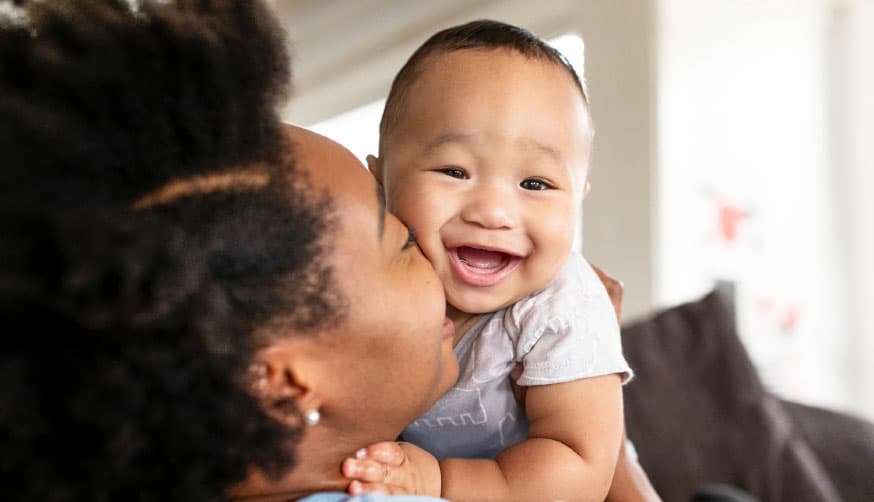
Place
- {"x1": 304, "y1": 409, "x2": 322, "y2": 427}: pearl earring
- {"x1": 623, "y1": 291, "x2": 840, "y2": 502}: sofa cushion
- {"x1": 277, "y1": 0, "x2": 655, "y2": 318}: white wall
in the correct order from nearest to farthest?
{"x1": 304, "y1": 409, "x2": 322, "y2": 427}: pearl earring, {"x1": 623, "y1": 291, "x2": 840, "y2": 502}: sofa cushion, {"x1": 277, "y1": 0, "x2": 655, "y2": 318}: white wall

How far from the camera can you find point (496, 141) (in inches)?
36.2

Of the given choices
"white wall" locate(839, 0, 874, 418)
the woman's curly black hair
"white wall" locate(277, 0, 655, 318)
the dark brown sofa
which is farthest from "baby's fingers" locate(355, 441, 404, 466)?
"white wall" locate(839, 0, 874, 418)

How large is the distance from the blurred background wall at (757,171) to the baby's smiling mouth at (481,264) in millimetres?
1788

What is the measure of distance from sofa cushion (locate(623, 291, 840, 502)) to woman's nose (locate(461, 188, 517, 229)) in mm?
1019

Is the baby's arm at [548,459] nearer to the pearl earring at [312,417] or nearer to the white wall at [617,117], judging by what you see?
the pearl earring at [312,417]

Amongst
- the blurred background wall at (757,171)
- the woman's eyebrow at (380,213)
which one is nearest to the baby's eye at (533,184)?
the woman's eyebrow at (380,213)

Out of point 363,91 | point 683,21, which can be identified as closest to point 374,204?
point 683,21

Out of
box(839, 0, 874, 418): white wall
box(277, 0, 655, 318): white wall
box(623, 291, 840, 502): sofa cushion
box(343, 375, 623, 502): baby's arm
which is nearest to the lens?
box(343, 375, 623, 502): baby's arm

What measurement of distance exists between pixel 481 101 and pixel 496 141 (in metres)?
0.04

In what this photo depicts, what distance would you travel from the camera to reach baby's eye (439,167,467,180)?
3.05 ft

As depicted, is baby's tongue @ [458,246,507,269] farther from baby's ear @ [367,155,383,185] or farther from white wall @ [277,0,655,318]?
white wall @ [277,0,655,318]

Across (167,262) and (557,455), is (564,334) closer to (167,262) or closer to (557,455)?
(557,455)

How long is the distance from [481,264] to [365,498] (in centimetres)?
30

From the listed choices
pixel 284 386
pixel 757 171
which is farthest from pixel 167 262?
pixel 757 171
